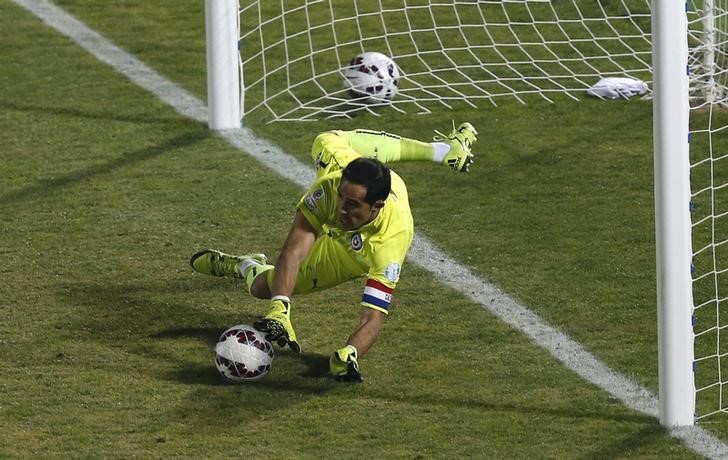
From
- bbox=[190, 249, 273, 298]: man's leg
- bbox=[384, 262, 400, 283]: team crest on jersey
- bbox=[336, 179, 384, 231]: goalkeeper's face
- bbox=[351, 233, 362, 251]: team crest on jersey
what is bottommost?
bbox=[384, 262, 400, 283]: team crest on jersey

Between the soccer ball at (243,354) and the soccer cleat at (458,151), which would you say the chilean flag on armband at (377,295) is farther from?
the soccer cleat at (458,151)

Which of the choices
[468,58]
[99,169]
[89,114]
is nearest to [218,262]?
[99,169]

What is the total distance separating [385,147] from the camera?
28.3ft

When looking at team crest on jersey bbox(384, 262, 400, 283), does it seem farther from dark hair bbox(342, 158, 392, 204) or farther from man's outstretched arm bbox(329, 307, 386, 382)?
dark hair bbox(342, 158, 392, 204)

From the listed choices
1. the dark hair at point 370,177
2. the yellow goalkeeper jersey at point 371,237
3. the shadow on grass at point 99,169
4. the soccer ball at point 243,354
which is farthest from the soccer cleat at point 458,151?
the shadow on grass at point 99,169

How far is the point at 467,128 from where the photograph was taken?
29.8 feet

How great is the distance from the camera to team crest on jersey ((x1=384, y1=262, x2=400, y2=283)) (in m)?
7.42

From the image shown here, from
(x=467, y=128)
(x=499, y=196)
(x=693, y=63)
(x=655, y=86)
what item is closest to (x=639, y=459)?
(x=655, y=86)

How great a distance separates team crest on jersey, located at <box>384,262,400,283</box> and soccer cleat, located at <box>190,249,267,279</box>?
1258 mm

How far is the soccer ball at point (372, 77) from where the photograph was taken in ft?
37.5

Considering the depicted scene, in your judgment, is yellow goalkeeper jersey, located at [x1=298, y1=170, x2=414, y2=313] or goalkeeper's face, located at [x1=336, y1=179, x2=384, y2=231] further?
yellow goalkeeper jersey, located at [x1=298, y1=170, x2=414, y2=313]

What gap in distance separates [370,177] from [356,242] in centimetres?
61

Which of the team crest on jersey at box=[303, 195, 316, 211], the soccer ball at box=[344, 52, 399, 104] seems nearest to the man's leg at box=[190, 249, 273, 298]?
the team crest on jersey at box=[303, 195, 316, 211]

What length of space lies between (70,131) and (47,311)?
3.17 m
